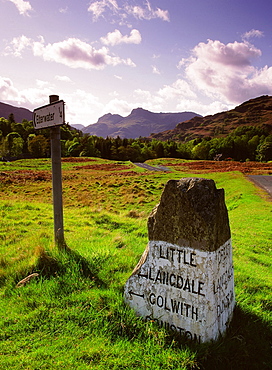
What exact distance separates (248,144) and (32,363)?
104349mm

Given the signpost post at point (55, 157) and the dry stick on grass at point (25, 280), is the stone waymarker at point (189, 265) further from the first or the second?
the signpost post at point (55, 157)

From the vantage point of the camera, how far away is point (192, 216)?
11.9 feet

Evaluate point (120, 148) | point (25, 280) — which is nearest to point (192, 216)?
point (25, 280)

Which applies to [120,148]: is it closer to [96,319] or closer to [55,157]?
[55,157]

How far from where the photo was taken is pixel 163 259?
12.7 ft

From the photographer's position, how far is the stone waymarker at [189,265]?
3540 millimetres

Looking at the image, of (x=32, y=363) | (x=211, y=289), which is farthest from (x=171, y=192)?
(x=32, y=363)

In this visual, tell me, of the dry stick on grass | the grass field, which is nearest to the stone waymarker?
the grass field

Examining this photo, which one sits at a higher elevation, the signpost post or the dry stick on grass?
the signpost post

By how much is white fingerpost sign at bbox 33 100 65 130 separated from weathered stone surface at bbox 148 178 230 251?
10.5 feet

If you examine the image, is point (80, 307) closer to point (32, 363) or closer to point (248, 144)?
point (32, 363)

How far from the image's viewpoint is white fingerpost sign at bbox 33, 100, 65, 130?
567cm

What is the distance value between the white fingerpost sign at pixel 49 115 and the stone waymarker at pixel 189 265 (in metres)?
3.19

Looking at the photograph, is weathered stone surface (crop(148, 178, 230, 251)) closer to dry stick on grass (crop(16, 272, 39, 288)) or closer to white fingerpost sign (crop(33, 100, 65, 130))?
dry stick on grass (crop(16, 272, 39, 288))
